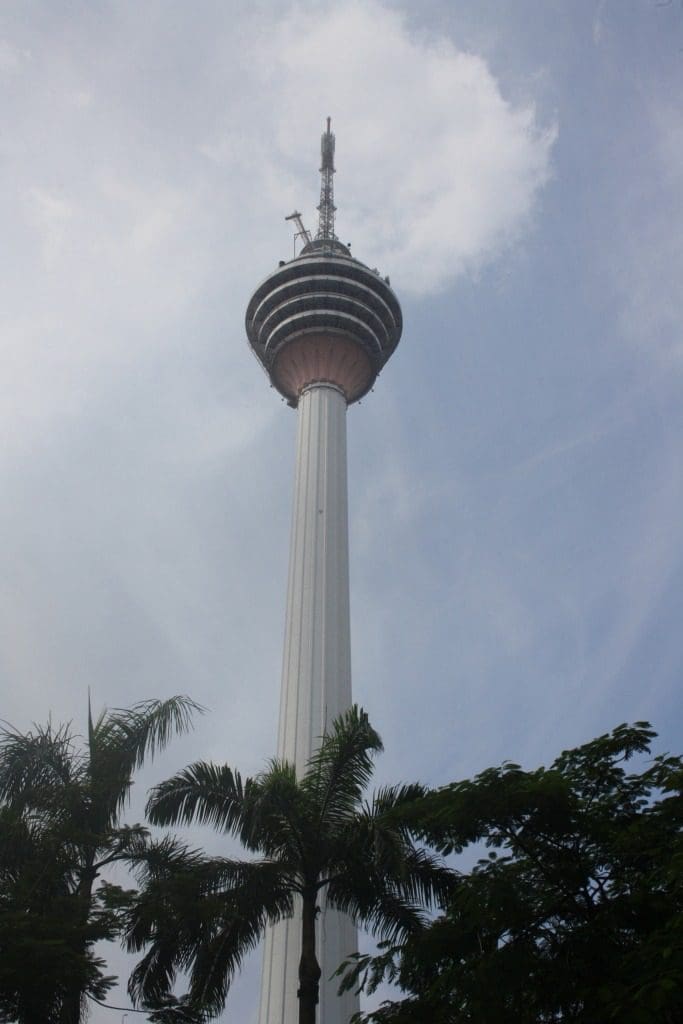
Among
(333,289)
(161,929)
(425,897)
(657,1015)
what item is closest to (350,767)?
(425,897)

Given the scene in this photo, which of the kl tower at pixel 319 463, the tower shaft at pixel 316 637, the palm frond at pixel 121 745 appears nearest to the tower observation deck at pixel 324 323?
the kl tower at pixel 319 463

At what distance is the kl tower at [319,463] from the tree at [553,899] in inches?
659

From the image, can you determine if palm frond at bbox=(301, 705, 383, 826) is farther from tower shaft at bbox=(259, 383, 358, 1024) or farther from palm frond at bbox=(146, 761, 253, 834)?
tower shaft at bbox=(259, 383, 358, 1024)

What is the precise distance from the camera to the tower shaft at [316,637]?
34438 millimetres

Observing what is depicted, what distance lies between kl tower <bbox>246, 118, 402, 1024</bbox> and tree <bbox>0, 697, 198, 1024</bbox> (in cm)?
1446

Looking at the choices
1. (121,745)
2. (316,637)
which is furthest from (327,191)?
(121,745)

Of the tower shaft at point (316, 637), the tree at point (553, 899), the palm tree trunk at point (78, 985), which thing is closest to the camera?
the tree at point (553, 899)

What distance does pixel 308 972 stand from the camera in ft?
67.6

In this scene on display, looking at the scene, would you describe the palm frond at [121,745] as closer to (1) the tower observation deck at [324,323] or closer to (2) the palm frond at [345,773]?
(2) the palm frond at [345,773]

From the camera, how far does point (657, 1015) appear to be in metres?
13.2

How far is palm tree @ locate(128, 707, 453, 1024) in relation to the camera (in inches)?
821

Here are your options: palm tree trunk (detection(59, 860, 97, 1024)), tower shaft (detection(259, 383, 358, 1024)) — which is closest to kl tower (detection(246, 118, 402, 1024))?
tower shaft (detection(259, 383, 358, 1024))

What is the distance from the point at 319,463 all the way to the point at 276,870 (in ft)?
102

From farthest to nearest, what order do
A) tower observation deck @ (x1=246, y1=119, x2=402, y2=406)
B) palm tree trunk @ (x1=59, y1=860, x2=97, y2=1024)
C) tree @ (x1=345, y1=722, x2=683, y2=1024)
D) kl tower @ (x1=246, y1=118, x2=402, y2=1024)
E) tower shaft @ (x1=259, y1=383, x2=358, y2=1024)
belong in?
tower observation deck @ (x1=246, y1=119, x2=402, y2=406), kl tower @ (x1=246, y1=118, x2=402, y2=1024), tower shaft @ (x1=259, y1=383, x2=358, y2=1024), palm tree trunk @ (x1=59, y1=860, x2=97, y2=1024), tree @ (x1=345, y1=722, x2=683, y2=1024)
